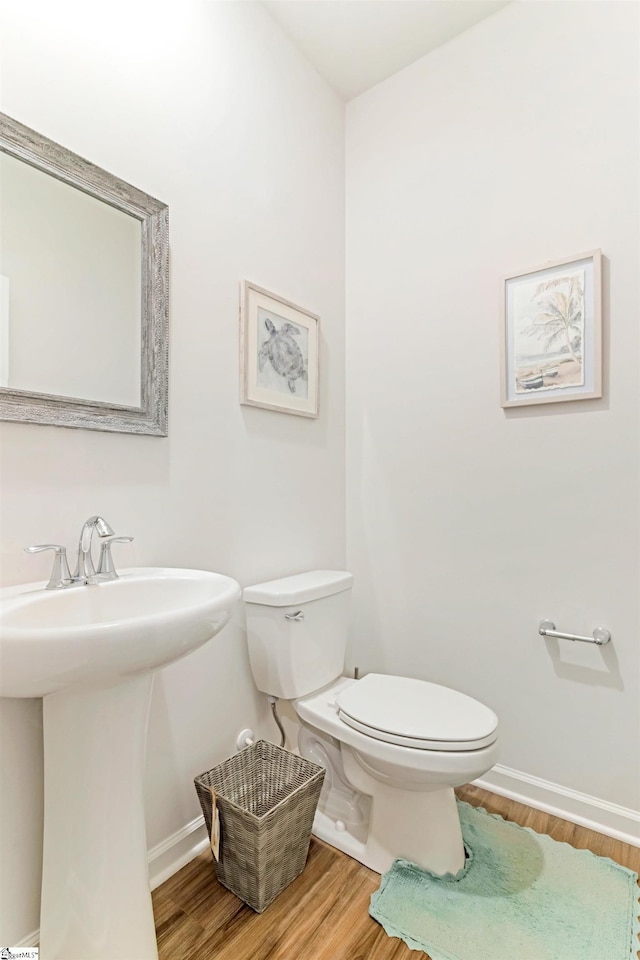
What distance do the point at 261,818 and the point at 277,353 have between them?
54.4 inches

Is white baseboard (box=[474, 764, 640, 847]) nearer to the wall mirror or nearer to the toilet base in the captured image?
the toilet base

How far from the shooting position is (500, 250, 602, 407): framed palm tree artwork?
150 centimetres

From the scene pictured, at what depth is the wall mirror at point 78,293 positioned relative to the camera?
1.05 metres

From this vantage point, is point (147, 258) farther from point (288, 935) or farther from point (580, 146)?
point (288, 935)

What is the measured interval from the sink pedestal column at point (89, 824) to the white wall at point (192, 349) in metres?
0.11

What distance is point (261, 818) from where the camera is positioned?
113 cm

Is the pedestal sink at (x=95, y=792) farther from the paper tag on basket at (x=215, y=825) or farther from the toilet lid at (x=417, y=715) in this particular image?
the toilet lid at (x=417, y=715)

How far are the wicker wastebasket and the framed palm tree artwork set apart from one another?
4.47 feet

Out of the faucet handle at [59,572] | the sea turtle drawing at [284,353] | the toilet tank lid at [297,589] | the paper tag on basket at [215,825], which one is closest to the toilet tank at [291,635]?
the toilet tank lid at [297,589]

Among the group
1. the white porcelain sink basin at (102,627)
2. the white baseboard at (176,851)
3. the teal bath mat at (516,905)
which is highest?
the white porcelain sink basin at (102,627)

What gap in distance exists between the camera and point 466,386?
177cm

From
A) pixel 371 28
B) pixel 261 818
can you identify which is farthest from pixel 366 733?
pixel 371 28

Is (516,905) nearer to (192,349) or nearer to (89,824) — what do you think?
(89,824)

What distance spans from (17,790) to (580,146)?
7.58 feet
